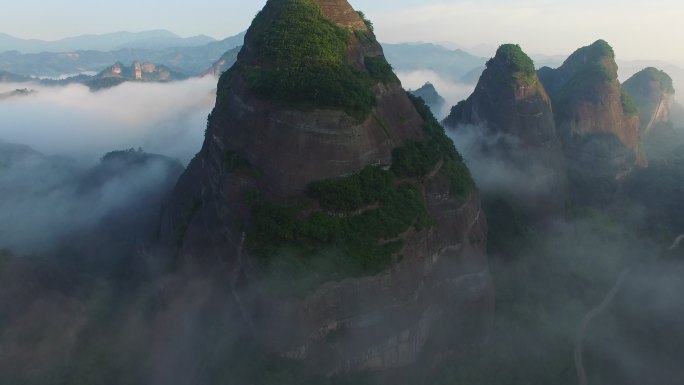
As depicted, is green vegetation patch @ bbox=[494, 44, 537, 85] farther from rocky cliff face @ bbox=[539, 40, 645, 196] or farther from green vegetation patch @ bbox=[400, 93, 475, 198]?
green vegetation patch @ bbox=[400, 93, 475, 198]

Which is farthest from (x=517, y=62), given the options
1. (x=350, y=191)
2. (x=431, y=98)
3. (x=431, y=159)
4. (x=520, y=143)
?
(x=431, y=98)

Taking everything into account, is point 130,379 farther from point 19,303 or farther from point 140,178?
point 140,178

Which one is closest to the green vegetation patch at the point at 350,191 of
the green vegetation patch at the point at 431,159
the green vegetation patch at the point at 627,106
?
the green vegetation patch at the point at 431,159

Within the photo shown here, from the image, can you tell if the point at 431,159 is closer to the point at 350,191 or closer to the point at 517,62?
the point at 350,191

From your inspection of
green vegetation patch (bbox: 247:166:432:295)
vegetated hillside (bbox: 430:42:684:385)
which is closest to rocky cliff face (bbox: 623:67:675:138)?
vegetated hillside (bbox: 430:42:684:385)

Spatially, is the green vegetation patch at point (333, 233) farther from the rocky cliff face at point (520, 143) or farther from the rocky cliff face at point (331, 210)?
the rocky cliff face at point (520, 143)

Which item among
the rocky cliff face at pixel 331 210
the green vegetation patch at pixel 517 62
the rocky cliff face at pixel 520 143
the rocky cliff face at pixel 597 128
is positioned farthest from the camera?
the rocky cliff face at pixel 597 128
